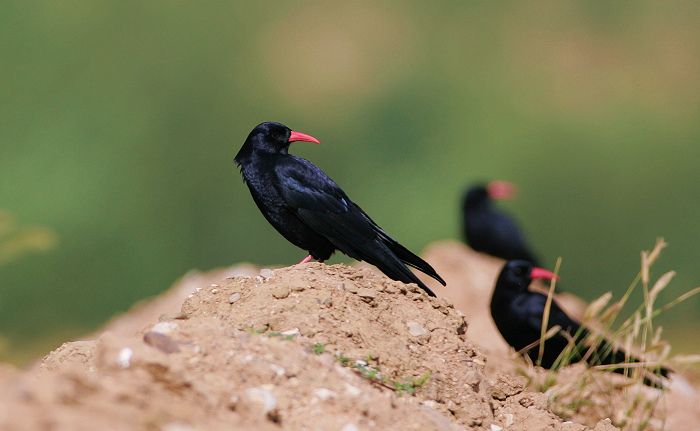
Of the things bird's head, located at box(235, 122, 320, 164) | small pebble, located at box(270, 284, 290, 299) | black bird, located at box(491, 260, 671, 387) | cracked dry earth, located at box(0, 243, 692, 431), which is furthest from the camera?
black bird, located at box(491, 260, 671, 387)

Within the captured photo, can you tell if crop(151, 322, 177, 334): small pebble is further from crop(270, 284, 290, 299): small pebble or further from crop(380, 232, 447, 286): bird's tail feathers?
crop(380, 232, 447, 286): bird's tail feathers

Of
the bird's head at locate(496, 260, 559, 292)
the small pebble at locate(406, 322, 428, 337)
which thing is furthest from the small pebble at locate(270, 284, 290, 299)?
the bird's head at locate(496, 260, 559, 292)

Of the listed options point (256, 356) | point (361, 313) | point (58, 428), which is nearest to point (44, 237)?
point (361, 313)

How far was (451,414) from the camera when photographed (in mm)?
2930

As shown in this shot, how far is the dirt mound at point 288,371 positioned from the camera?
1.91m

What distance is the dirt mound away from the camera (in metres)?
1.91

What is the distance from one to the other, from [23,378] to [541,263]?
9.43 meters

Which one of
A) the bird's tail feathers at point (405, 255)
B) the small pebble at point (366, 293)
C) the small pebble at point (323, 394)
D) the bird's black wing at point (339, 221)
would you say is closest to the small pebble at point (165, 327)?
the small pebble at point (323, 394)

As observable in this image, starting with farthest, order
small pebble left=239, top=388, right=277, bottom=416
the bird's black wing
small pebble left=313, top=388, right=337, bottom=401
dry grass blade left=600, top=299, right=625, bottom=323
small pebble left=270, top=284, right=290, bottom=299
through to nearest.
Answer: the bird's black wing, dry grass blade left=600, top=299, right=625, bottom=323, small pebble left=270, top=284, right=290, bottom=299, small pebble left=313, top=388, right=337, bottom=401, small pebble left=239, top=388, right=277, bottom=416

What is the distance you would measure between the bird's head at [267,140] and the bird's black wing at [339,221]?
32 centimetres

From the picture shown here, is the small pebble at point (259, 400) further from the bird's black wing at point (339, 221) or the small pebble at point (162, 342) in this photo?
the bird's black wing at point (339, 221)

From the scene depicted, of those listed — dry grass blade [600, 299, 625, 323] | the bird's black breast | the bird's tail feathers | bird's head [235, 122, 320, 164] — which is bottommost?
dry grass blade [600, 299, 625, 323]

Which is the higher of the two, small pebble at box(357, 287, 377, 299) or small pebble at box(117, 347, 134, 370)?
small pebble at box(357, 287, 377, 299)

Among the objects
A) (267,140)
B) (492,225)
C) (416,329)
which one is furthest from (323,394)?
(492,225)
